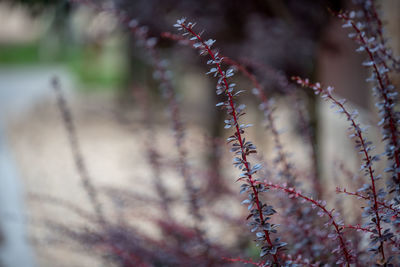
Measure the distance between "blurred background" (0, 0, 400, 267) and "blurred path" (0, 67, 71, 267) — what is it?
0.01 metres

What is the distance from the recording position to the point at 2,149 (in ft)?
19.0

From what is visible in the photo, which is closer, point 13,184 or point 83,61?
point 13,184

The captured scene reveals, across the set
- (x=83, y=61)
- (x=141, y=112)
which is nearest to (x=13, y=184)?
Answer: (x=141, y=112)

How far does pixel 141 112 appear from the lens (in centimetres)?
429

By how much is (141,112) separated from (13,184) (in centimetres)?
138

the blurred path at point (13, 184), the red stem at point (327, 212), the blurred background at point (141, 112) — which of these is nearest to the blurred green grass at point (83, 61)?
the blurred path at point (13, 184)

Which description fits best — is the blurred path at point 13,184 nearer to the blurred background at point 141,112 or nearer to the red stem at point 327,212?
the blurred background at point 141,112

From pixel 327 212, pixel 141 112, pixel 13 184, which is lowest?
pixel 327 212

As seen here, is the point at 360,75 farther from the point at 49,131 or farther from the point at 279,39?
the point at 49,131

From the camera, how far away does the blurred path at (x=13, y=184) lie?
8.79 ft

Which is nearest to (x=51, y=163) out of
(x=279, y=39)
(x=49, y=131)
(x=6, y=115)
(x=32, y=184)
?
(x=32, y=184)

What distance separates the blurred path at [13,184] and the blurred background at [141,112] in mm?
12

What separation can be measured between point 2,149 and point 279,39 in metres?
4.35

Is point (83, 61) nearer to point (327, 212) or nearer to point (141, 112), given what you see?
point (141, 112)
